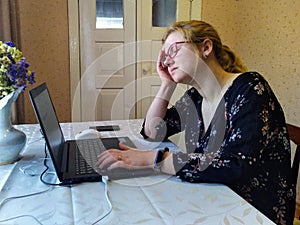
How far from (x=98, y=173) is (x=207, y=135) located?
0.45 meters

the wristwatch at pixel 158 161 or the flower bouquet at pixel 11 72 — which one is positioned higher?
the flower bouquet at pixel 11 72

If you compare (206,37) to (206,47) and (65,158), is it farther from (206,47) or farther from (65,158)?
(65,158)

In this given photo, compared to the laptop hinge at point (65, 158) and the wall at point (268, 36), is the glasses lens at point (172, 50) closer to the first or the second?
the laptop hinge at point (65, 158)

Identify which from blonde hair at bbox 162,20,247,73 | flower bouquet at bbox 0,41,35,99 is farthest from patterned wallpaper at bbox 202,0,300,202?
flower bouquet at bbox 0,41,35,99

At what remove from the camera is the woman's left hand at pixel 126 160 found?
1079 millimetres

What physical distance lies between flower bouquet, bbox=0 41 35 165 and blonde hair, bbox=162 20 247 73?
1.90 ft

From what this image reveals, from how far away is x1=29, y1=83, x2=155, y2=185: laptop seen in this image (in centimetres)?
102

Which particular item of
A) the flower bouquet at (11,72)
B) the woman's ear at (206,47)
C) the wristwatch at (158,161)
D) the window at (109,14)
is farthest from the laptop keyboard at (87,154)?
the window at (109,14)

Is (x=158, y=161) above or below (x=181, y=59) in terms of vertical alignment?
below

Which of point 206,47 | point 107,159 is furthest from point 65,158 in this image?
point 206,47

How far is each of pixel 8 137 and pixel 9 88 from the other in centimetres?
17

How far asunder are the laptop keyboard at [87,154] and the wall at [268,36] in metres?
1.54

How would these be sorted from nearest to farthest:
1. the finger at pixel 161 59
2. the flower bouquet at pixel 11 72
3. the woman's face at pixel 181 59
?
the flower bouquet at pixel 11 72, the woman's face at pixel 181 59, the finger at pixel 161 59

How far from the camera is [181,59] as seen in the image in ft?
4.18
